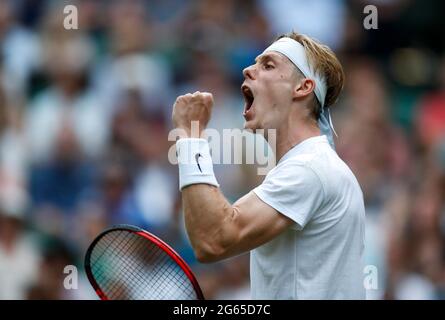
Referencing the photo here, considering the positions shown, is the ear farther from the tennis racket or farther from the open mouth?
the tennis racket

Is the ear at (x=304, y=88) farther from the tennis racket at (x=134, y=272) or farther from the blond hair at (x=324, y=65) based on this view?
the tennis racket at (x=134, y=272)

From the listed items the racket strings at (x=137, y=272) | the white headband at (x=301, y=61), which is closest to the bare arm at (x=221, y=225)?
the racket strings at (x=137, y=272)

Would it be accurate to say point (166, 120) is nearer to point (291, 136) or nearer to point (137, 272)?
point (137, 272)

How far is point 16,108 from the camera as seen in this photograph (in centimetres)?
849

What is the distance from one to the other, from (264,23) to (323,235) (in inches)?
205

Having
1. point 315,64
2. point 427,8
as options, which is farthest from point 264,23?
→ point 315,64

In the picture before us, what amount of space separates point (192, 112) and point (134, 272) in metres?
0.90

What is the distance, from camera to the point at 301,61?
13.8 feet

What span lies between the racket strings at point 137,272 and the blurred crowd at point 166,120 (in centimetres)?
204

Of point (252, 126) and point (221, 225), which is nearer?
point (221, 225)

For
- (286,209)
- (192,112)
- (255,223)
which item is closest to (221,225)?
(255,223)

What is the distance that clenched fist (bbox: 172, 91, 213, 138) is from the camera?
3.98 meters

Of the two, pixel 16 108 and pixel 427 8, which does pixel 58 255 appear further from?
pixel 427 8

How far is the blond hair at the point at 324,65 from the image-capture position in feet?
13.8
